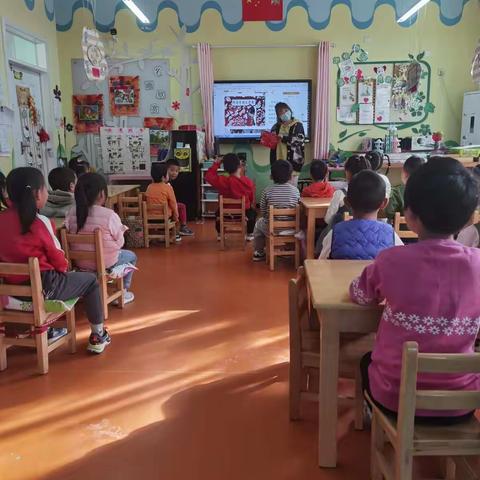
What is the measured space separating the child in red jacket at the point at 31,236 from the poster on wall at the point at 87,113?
5.18m

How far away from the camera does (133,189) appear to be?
6188mm

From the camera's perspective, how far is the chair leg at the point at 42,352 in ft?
8.38

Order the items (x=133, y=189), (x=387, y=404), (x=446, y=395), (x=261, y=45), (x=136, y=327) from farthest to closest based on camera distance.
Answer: (x=261, y=45) < (x=133, y=189) < (x=136, y=327) < (x=387, y=404) < (x=446, y=395)

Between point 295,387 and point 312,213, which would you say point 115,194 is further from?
point 295,387

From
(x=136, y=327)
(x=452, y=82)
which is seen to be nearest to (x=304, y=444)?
(x=136, y=327)

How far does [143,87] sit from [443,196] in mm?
6640

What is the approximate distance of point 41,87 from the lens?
6719 millimetres

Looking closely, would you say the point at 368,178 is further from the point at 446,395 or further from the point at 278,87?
the point at 278,87

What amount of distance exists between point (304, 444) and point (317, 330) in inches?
18.2

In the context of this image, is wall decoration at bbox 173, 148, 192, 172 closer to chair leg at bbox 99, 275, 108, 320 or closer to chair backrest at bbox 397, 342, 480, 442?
chair leg at bbox 99, 275, 108, 320

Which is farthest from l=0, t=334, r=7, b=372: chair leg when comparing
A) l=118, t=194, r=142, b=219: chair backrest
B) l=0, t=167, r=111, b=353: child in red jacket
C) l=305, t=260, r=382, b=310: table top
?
l=118, t=194, r=142, b=219: chair backrest

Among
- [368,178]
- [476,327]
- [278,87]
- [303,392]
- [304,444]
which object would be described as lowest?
[304,444]

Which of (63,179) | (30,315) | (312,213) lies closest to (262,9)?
(312,213)

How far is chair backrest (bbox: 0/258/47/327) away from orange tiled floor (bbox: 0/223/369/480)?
31 cm
